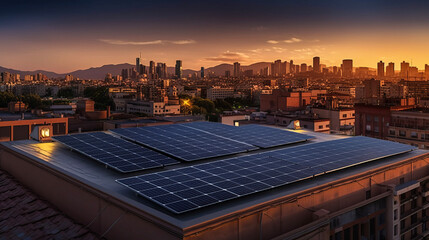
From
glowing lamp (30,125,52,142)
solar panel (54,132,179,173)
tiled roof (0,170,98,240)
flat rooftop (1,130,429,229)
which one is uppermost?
glowing lamp (30,125,52,142)

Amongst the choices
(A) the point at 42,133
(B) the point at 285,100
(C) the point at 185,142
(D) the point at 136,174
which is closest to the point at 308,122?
(C) the point at 185,142

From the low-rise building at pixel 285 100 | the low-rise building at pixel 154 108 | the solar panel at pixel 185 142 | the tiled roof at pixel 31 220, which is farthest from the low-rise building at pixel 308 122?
the low-rise building at pixel 154 108

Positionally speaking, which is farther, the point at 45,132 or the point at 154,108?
the point at 154,108

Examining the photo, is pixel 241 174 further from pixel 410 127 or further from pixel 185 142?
pixel 410 127

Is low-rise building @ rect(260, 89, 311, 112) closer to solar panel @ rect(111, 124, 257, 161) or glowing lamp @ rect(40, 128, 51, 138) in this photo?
solar panel @ rect(111, 124, 257, 161)

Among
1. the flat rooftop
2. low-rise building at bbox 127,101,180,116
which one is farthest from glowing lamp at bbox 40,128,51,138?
low-rise building at bbox 127,101,180,116

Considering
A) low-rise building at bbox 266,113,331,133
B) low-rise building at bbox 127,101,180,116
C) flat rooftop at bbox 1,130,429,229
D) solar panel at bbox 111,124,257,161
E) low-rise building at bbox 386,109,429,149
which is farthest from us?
low-rise building at bbox 127,101,180,116
